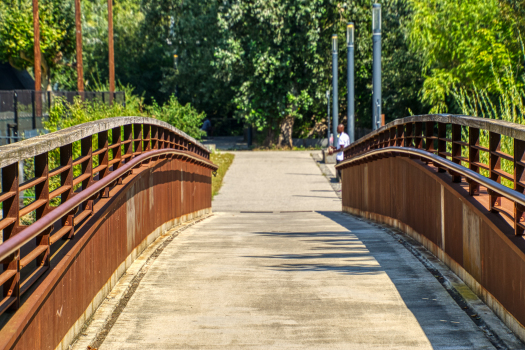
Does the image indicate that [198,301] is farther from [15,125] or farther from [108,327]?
[15,125]

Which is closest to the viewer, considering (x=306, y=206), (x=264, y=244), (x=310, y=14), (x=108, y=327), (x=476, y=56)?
(x=108, y=327)

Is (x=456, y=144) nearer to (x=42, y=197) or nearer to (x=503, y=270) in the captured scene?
(x=503, y=270)

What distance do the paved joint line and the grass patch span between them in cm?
1491

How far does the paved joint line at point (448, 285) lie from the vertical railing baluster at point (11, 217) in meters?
2.99

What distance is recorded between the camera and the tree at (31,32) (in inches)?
1598

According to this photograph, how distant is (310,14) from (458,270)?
29126mm

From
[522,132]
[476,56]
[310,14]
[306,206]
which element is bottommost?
[306,206]

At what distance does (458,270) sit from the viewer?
20.6 feet

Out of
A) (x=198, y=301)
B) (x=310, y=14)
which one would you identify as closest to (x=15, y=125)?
(x=310, y=14)

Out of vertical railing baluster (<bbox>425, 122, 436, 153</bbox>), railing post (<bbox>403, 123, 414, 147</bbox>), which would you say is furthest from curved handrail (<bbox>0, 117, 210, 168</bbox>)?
railing post (<bbox>403, 123, 414, 147</bbox>)

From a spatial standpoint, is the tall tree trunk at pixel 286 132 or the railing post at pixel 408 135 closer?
the railing post at pixel 408 135

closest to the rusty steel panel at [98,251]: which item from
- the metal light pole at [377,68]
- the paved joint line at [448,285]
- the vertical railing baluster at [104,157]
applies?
the vertical railing baluster at [104,157]

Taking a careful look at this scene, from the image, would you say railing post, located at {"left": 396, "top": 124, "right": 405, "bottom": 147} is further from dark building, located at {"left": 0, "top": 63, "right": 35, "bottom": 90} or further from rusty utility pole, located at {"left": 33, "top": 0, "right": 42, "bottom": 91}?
dark building, located at {"left": 0, "top": 63, "right": 35, "bottom": 90}

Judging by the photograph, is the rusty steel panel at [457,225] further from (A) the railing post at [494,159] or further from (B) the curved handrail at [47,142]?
(B) the curved handrail at [47,142]
